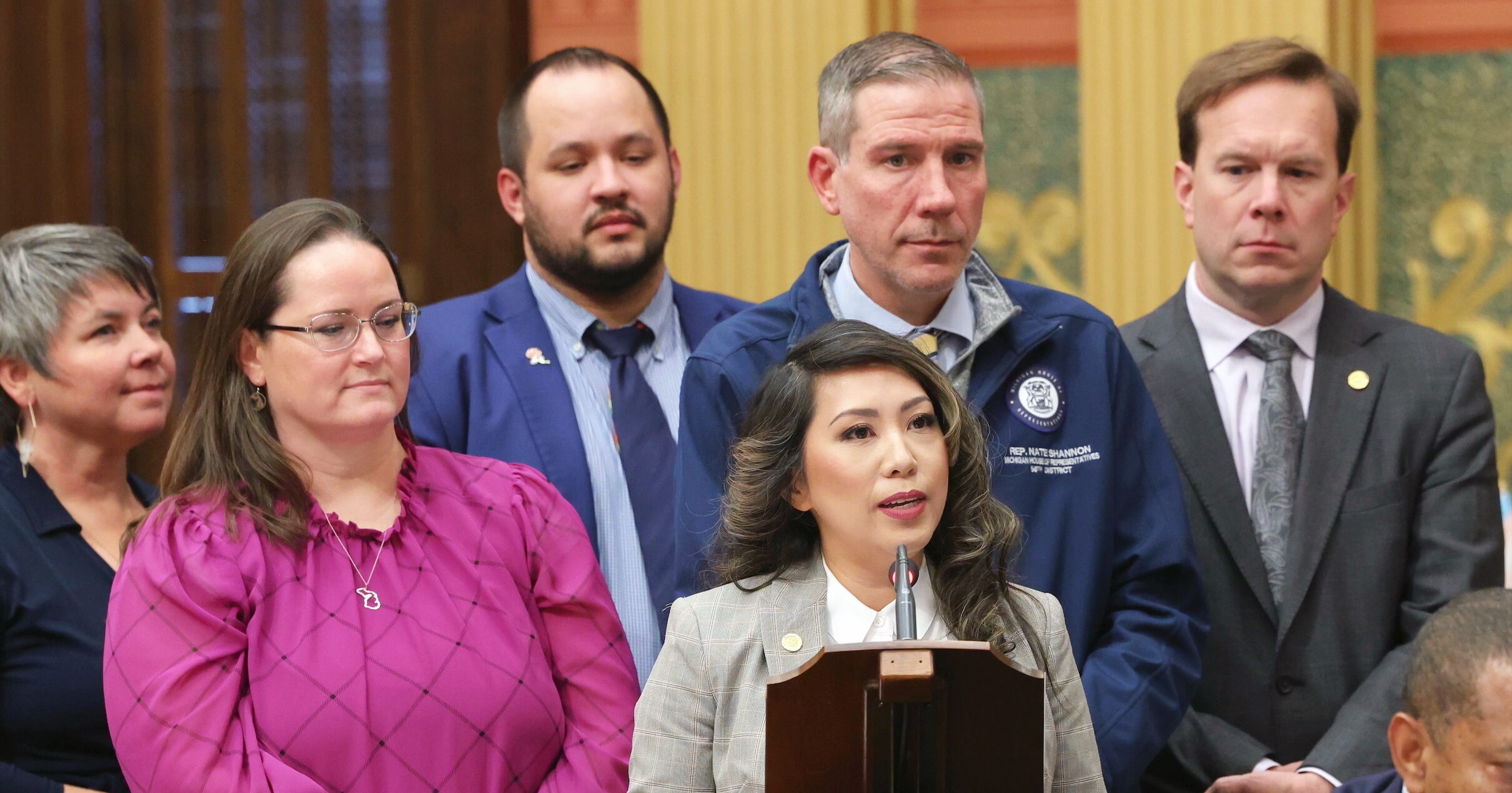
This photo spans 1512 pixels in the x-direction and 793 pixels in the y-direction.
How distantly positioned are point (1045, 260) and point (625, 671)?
6.36ft

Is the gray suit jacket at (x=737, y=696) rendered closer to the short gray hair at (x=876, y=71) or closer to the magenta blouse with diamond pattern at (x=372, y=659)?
the magenta blouse with diamond pattern at (x=372, y=659)

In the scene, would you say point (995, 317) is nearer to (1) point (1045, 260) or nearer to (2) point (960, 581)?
(2) point (960, 581)

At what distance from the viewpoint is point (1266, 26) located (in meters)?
3.45

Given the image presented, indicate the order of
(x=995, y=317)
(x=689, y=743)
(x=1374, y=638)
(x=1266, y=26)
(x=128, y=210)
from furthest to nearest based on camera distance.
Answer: (x=128, y=210)
(x=1266, y=26)
(x=1374, y=638)
(x=995, y=317)
(x=689, y=743)

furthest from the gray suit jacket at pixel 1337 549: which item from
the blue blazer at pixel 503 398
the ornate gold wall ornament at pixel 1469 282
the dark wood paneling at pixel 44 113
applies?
the dark wood paneling at pixel 44 113

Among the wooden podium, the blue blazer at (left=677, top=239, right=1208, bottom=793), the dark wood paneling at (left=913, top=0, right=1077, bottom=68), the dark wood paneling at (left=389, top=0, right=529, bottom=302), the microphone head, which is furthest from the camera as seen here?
the dark wood paneling at (left=389, top=0, right=529, bottom=302)

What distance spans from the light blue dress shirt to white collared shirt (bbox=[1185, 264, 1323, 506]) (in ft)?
2.79

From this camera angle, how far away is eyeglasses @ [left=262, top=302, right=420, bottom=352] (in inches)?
78.0

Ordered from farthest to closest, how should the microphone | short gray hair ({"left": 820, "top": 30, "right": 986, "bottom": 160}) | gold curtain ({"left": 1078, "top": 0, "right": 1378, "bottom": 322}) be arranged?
1. gold curtain ({"left": 1078, "top": 0, "right": 1378, "bottom": 322})
2. short gray hair ({"left": 820, "top": 30, "right": 986, "bottom": 160})
3. the microphone

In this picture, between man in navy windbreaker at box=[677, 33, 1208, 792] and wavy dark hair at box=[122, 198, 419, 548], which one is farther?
man in navy windbreaker at box=[677, 33, 1208, 792]

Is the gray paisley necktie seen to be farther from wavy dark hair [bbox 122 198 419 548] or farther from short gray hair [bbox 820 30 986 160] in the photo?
wavy dark hair [bbox 122 198 419 548]

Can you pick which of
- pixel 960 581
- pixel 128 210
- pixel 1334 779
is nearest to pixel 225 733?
pixel 960 581

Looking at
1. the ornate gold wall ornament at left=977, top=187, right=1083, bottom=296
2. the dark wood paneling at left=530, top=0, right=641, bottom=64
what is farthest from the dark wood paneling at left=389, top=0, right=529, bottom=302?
the ornate gold wall ornament at left=977, top=187, right=1083, bottom=296

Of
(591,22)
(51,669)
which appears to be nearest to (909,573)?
(51,669)
